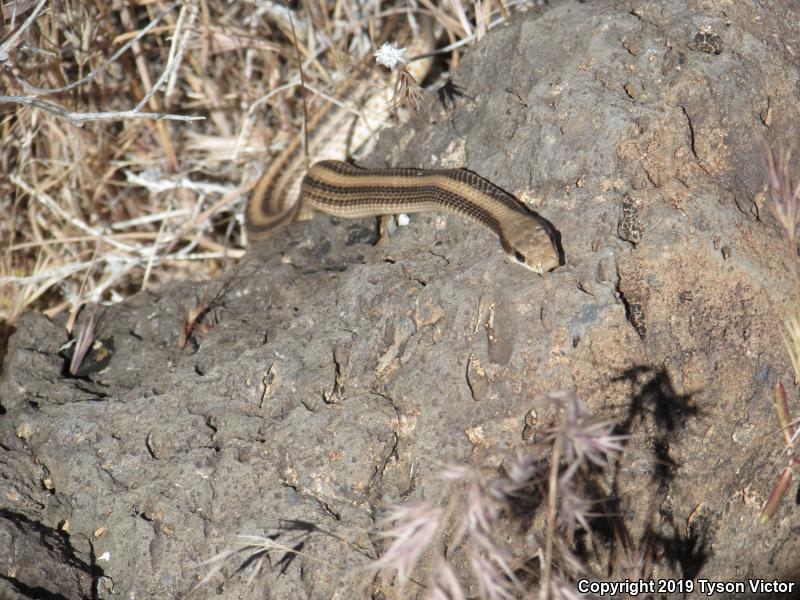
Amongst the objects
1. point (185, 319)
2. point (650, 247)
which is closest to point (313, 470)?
point (185, 319)

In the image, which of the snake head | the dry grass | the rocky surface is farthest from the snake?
the dry grass

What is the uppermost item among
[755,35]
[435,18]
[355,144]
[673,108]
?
[755,35]

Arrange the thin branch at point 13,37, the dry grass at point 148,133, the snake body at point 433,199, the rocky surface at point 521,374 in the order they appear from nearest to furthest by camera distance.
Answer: the rocky surface at point 521,374
the snake body at point 433,199
the thin branch at point 13,37
the dry grass at point 148,133

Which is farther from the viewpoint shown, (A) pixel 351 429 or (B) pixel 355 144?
(B) pixel 355 144

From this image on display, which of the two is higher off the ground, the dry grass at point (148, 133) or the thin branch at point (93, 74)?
the thin branch at point (93, 74)

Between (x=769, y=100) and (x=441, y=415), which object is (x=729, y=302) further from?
(x=441, y=415)

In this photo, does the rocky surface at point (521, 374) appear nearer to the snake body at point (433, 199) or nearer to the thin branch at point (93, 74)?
the snake body at point (433, 199)

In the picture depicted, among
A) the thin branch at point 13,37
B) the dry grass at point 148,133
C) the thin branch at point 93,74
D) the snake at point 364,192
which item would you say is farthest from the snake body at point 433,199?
the thin branch at point 13,37
